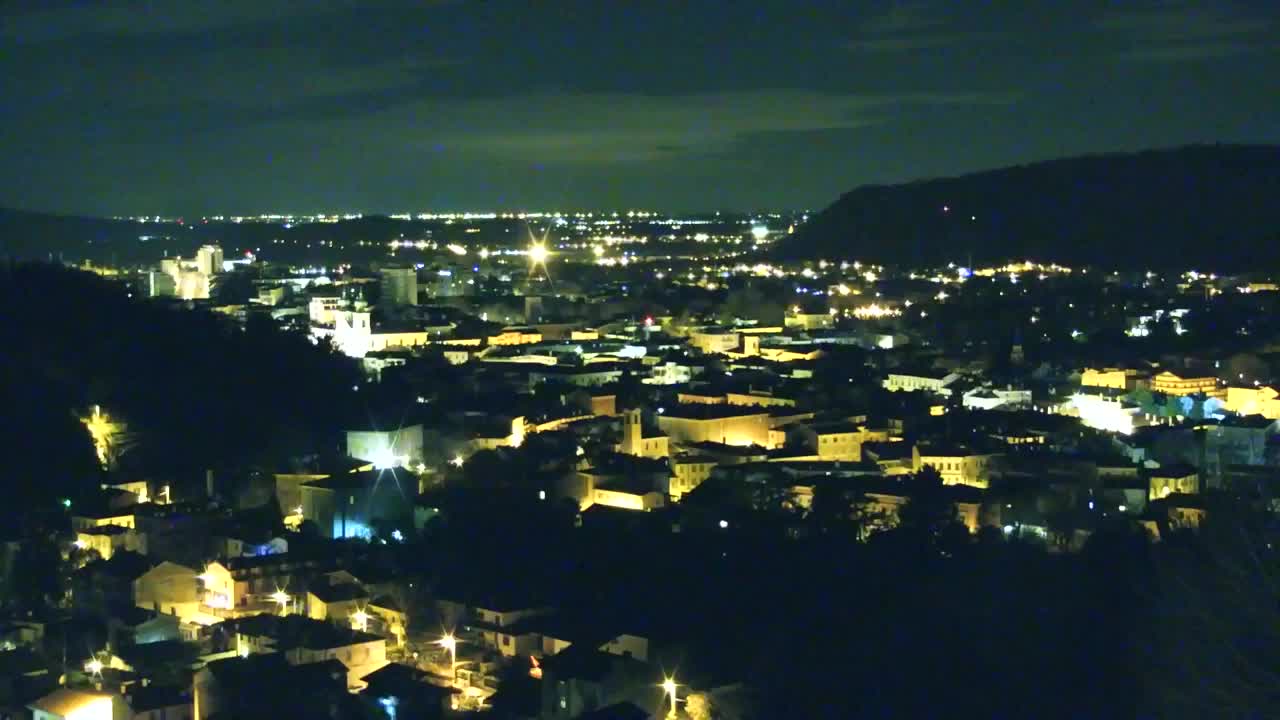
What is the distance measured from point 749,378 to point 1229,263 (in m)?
26.0

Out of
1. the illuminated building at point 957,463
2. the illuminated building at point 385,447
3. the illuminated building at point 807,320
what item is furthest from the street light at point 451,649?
the illuminated building at point 807,320

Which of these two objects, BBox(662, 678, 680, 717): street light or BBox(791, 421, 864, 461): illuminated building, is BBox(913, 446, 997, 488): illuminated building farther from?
BBox(662, 678, 680, 717): street light

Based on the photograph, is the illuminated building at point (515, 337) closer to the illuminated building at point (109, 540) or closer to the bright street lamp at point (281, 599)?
the illuminated building at point (109, 540)

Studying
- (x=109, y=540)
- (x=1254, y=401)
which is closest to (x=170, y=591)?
(x=109, y=540)

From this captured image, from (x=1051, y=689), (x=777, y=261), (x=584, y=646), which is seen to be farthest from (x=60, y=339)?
(x=777, y=261)

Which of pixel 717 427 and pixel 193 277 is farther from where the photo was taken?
pixel 193 277

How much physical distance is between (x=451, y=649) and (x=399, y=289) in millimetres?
24566

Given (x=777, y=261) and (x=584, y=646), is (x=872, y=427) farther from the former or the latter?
(x=777, y=261)

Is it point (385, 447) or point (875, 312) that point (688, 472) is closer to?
point (385, 447)

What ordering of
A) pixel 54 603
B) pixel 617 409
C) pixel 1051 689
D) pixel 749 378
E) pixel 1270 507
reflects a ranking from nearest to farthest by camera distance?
pixel 1051 689
pixel 54 603
pixel 1270 507
pixel 617 409
pixel 749 378

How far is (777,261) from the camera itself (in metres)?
52.8

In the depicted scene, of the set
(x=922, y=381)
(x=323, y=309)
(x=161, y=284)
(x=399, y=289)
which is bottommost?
(x=922, y=381)

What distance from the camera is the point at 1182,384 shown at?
70.4 feet

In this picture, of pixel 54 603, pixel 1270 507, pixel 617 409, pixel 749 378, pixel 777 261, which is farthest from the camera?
Result: pixel 777 261
